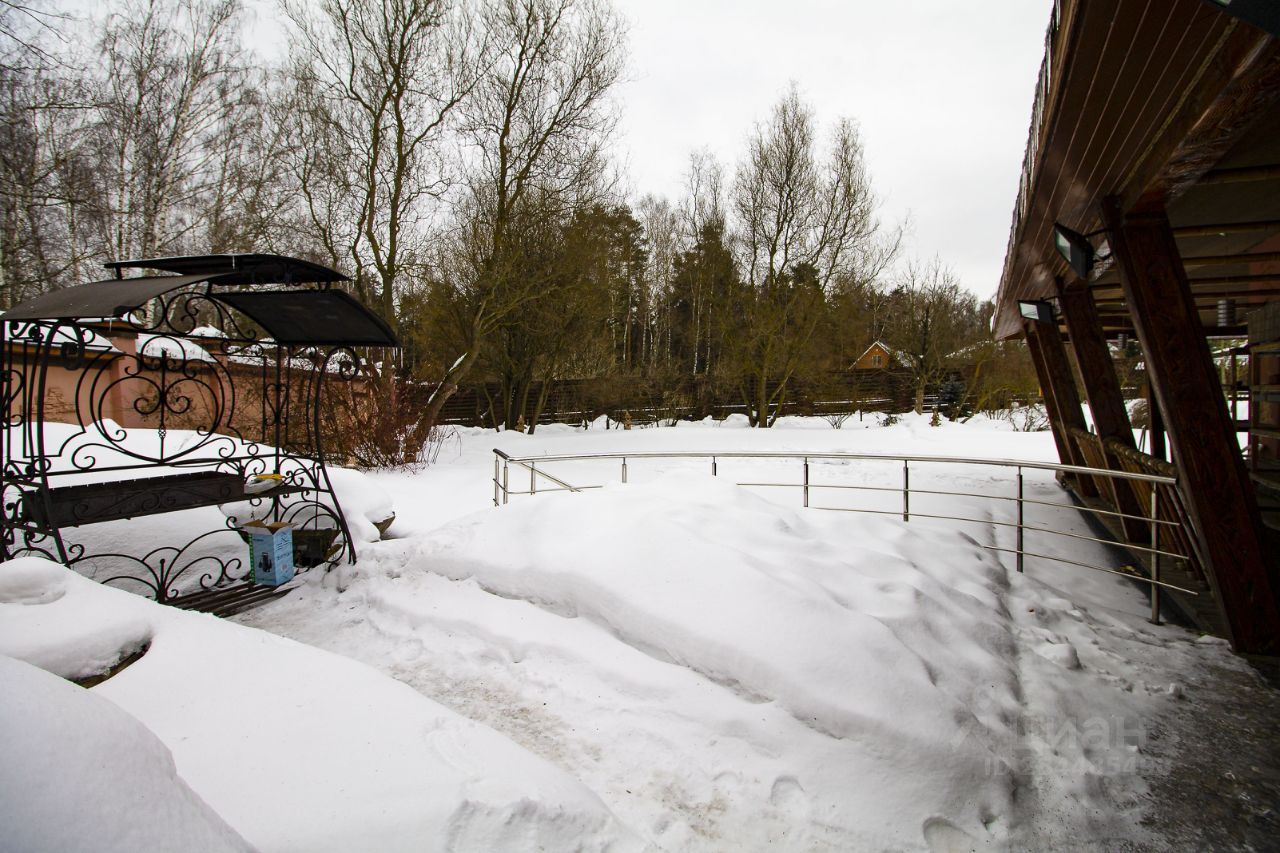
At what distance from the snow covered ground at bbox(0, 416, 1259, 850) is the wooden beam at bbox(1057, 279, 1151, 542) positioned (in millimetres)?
1630

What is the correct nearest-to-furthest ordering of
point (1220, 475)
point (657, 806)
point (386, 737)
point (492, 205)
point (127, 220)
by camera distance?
point (386, 737)
point (657, 806)
point (1220, 475)
point (127, 220)
point (492, 205)

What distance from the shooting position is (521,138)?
45.3 ft

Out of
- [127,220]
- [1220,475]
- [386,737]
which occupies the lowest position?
[386,737]

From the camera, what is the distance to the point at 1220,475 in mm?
3279

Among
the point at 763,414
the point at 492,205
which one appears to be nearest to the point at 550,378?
the point at 492,205

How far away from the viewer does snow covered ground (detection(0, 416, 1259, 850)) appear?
1.74 m

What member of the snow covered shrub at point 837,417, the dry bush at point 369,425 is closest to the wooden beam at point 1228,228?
the dry bush at point 369,425

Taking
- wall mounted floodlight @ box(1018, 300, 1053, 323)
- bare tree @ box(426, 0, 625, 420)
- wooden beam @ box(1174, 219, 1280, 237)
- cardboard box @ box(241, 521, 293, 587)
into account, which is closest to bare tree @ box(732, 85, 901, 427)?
bare tree @ box(426, 0, 625, 420)

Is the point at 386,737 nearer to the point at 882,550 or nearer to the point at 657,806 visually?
the point at 657,806

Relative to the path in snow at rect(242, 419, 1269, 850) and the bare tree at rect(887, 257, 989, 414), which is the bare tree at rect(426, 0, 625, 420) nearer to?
the path in snow at rect(242, 419, 1269, 850)

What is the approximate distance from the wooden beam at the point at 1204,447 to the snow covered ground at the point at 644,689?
1.28 ft

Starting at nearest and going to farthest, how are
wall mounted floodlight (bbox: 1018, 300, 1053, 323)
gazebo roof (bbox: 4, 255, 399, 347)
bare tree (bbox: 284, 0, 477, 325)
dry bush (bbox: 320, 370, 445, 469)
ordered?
gazebo roof (bbox: 4, 255, 399, 347), wall mounted floodlight (bbox: 1018, 300, 1053, 323), dry bush (bbox: 320, 370, 445, 469), bare tree (bbox: 284, 0, 477, 325)

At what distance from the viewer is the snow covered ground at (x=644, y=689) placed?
1.74 m

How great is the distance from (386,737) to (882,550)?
356 cm
